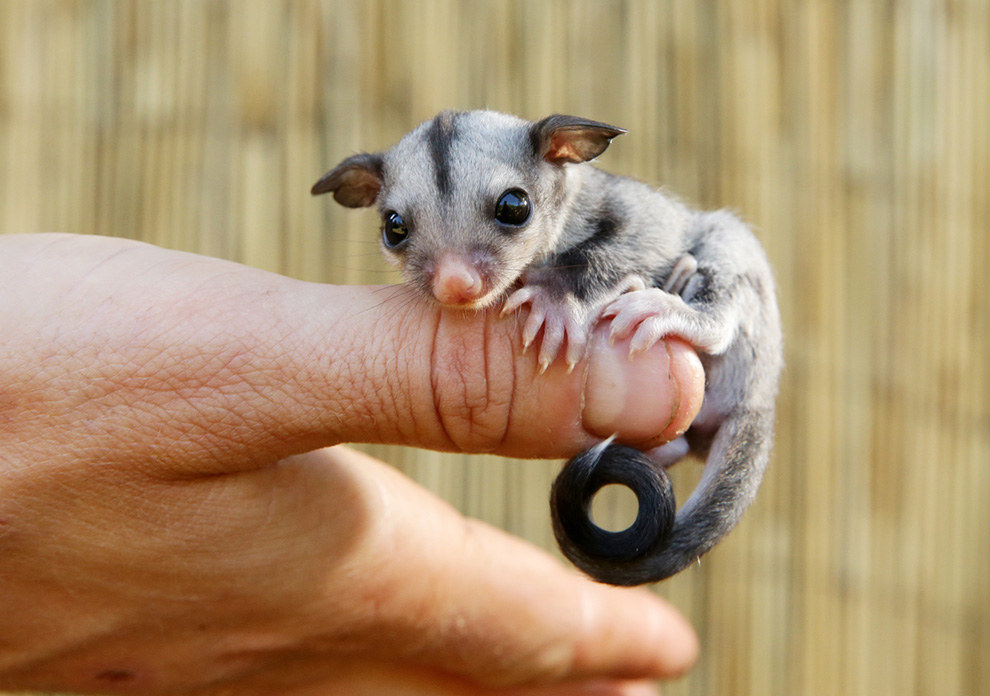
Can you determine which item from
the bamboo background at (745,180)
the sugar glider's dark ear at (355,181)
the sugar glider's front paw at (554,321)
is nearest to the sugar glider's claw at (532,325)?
the sugar glider's front paw at (554,321)

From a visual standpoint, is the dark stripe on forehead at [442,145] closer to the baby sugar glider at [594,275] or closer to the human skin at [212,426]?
the baby sugar glider at [594,275]

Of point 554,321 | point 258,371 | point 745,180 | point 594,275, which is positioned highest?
point 745,180

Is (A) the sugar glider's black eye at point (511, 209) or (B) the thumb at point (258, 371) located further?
(A) the sugar glider's black eye at point (511, 209)

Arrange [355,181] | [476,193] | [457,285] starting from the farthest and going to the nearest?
[355,181] → [476,193] → [457,285]

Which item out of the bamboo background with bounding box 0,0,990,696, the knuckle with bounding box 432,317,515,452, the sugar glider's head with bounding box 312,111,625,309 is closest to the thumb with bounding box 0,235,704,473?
the knuckle with bounding box 432,317,515,452

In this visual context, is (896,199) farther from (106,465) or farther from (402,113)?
(106,465)

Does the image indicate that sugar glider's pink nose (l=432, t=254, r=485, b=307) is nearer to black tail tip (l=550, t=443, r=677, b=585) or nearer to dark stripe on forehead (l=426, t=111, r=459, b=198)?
dark stripe on forehead (l=426, t=111, r=459, b=198)

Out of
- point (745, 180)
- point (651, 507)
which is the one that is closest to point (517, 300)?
point (651, 507)

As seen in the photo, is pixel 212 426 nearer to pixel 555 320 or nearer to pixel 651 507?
pixel 555 320
